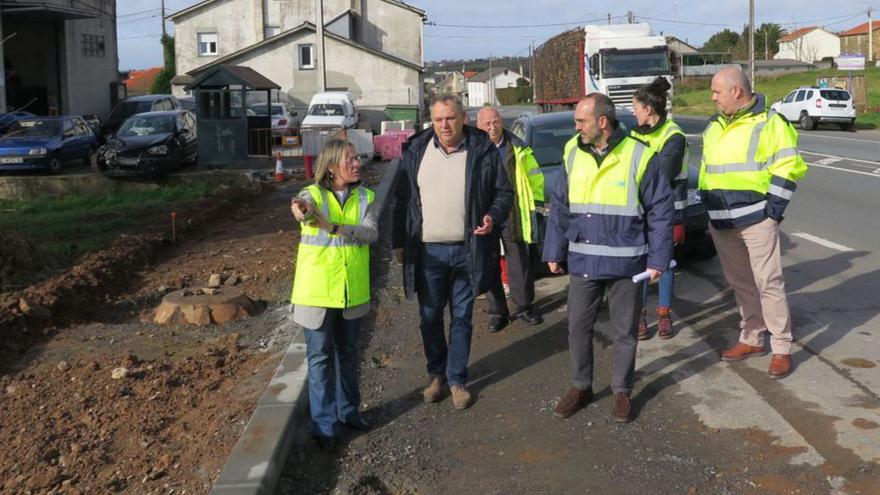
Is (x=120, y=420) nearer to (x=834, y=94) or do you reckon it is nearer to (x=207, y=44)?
(x=834, y=94)

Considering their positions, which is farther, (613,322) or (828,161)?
(828,161)

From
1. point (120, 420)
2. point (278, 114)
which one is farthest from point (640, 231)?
point (278, 114)

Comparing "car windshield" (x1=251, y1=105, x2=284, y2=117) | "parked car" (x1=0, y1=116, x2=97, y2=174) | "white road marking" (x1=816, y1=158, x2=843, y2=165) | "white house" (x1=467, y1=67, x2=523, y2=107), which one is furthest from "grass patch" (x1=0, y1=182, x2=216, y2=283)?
"white house" (x1=467, y1=67, x2=523, y2=107)

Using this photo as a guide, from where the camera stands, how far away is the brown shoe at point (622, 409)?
5.33m

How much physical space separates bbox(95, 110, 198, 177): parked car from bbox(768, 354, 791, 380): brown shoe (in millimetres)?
16961

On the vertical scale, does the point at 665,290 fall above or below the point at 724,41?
below

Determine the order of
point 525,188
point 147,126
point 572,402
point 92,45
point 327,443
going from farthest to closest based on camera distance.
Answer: point 92,45 → point 147,126 → point 525,188 → point 572,402 → point 327,443

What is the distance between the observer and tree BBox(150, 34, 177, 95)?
61375mm

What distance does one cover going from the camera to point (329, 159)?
512 cm

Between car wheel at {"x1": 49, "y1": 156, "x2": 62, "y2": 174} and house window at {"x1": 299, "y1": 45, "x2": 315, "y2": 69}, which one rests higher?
house window at {"x1": 299, "y1": 45, "x2": 315, "y2": 69}

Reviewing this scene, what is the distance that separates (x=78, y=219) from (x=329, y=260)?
12281 mm

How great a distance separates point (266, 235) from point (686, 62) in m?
88.9

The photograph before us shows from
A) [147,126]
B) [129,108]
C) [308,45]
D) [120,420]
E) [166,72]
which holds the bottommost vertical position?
[120,420]

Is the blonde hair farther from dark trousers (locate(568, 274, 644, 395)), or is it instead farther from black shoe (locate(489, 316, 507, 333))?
black shoe (locate(489, 316, 507, 333))
